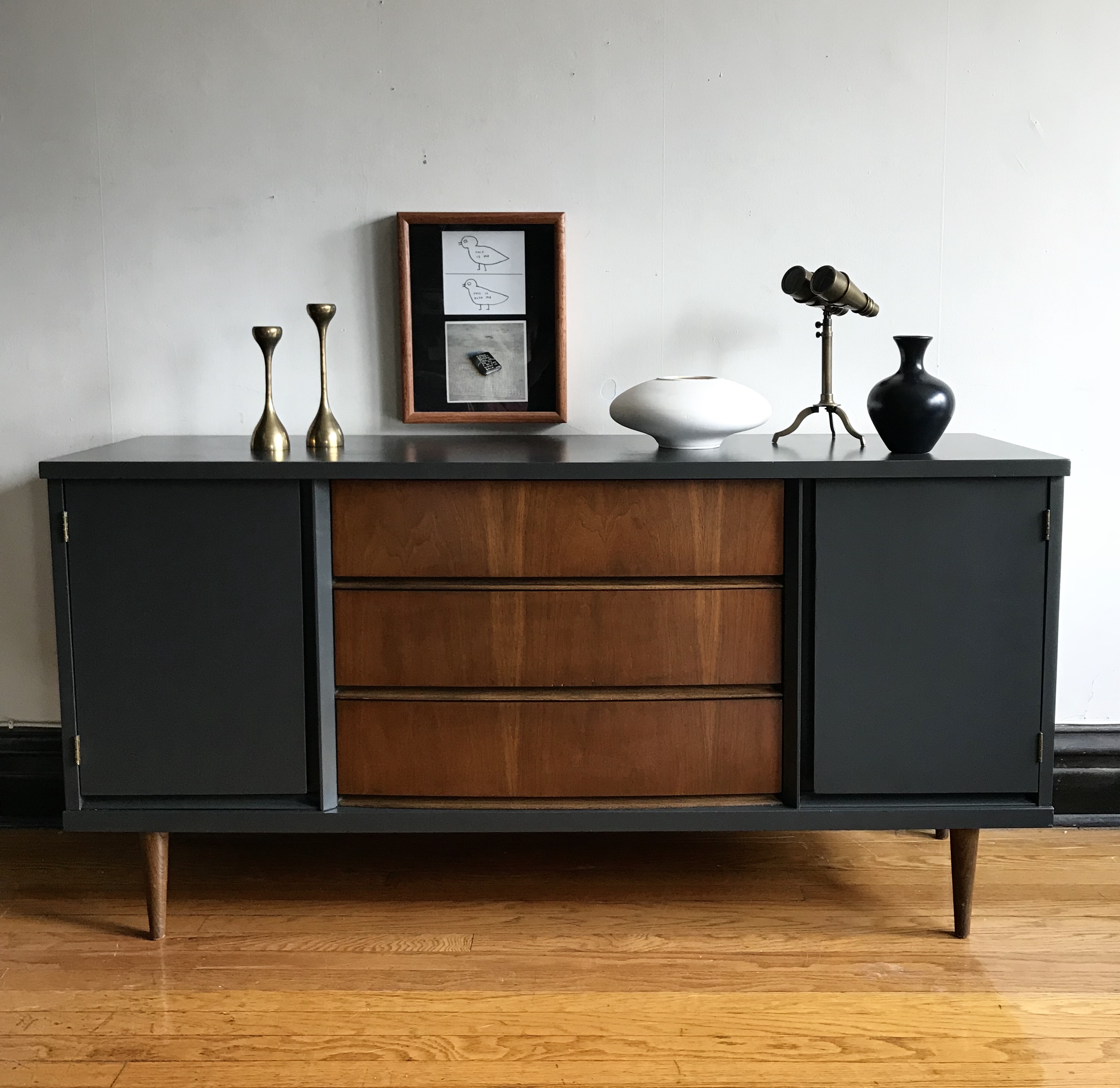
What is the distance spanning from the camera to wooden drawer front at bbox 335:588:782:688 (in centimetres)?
197

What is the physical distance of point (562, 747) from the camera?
2.01 metres

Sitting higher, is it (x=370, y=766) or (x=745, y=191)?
(x=745, y=191)

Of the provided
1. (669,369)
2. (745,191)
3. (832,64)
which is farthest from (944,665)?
(832,64)

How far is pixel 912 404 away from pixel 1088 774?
3.54ft

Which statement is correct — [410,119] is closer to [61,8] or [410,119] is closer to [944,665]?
[61,8]

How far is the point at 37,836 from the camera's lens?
2.49 m

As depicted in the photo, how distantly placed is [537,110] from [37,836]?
1864mm

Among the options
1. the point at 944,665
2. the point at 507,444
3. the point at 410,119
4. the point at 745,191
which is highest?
the point at 410,119

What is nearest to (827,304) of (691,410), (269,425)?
(691,410)

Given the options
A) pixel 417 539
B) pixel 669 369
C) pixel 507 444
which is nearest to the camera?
pixel 417 539

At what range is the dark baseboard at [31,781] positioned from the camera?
99.3 inches

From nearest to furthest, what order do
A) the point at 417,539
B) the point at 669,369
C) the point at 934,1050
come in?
1. the point at 934,1050
2. the point at 417,539
3. the point at 669,369

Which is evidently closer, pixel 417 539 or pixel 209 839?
pixel 417 539

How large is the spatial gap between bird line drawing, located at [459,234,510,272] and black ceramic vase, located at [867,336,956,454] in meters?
0.84
